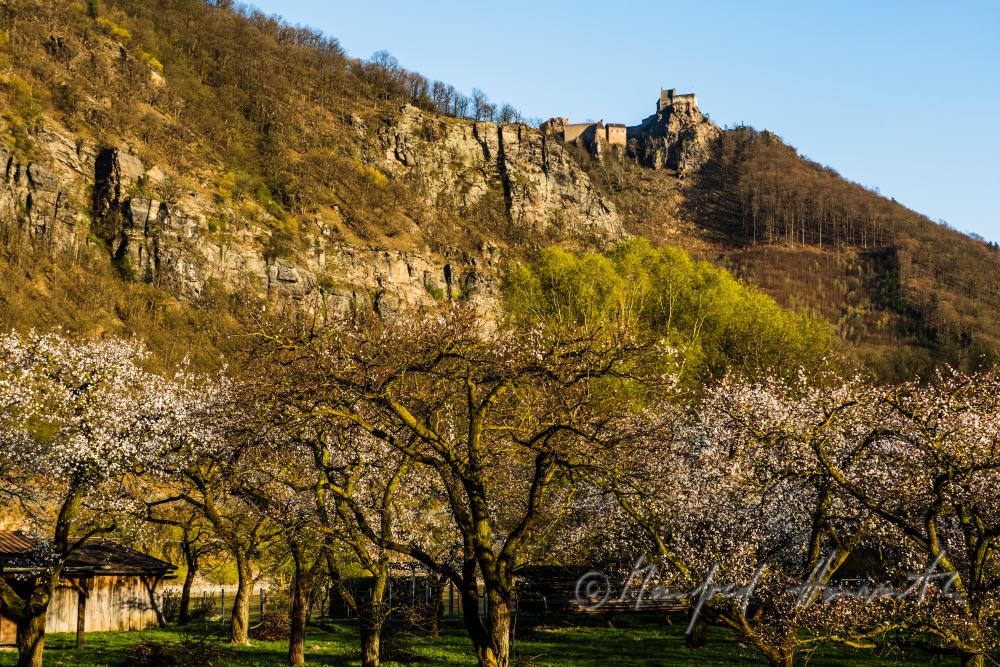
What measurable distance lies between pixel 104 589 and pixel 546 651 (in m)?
24.7

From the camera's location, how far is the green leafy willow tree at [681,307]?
53.2 m

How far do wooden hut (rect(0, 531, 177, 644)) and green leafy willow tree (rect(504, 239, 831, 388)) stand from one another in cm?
2558

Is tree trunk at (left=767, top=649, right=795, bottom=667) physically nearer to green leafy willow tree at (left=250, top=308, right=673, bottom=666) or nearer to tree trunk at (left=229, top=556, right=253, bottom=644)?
green leafy willow tree at (left=250, top=308, right=673, bottom=666)

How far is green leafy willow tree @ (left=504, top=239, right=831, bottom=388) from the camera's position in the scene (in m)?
53.2

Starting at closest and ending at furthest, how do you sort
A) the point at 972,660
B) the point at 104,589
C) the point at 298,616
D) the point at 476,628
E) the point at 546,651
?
the point at 972,660, the point at 476,628, the point at 298,616, the point at 546,651, the point at 104,589

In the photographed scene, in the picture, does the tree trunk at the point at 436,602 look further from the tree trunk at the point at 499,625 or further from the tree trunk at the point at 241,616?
the tree trunk at the point at 499,625

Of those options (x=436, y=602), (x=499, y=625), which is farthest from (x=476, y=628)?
(x=436, y=602)

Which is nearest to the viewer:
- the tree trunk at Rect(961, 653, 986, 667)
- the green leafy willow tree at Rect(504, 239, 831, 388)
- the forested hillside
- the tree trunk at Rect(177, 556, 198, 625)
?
the tree trunk at Rect(961, 653, 986, 667)

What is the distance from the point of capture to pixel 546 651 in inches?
1130

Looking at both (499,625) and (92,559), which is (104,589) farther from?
(499,625)

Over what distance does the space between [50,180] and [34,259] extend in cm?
1954

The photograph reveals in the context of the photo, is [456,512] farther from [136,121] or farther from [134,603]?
[136,121]

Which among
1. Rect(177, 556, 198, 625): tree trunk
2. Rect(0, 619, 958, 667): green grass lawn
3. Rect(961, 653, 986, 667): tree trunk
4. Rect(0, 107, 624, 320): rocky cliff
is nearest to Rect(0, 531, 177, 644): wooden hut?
Rect(177, 556, 198, 625): tree trunk

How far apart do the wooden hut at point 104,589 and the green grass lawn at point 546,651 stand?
8.69 feet
